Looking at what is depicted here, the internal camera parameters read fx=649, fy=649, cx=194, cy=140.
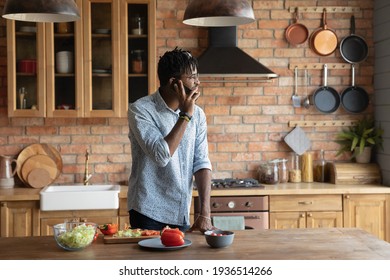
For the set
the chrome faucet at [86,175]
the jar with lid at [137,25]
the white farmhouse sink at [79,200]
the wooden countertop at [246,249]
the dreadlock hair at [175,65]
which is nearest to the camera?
the wooden countertop at [246,249]

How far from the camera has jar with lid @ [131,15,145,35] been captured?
5.16 meters

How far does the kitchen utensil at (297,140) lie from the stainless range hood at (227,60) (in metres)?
0.54

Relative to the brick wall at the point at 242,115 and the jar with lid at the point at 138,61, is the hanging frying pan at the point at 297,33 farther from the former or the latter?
the jar with lid at the point at 138,61

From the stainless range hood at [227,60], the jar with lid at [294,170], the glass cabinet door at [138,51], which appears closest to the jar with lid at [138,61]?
the glass cabinet door at [138,51]

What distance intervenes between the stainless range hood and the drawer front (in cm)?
98

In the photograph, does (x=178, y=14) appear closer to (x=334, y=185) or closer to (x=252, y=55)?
(x=252, y=55)

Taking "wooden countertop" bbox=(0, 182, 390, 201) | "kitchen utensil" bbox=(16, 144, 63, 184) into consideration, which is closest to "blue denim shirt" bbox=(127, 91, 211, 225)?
"wooden countertop" bbox=(0, 182, 390, 201)

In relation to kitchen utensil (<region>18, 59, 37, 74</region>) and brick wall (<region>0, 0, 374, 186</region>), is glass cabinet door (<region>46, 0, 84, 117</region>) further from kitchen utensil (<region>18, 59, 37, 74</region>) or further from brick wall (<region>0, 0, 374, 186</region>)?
brick wall (<region>0, 0, 374, 186</region>)

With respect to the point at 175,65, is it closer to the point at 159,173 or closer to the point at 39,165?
the point at 159,173

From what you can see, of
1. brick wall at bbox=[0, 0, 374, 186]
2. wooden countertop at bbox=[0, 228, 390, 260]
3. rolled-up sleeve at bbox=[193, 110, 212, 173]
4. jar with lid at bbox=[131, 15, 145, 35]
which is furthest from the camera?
brick wall at bbox=[0, 0, 374, 186]

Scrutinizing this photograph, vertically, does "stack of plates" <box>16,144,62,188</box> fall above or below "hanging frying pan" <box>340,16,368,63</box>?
below

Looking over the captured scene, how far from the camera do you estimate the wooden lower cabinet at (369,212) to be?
16.6 feet
